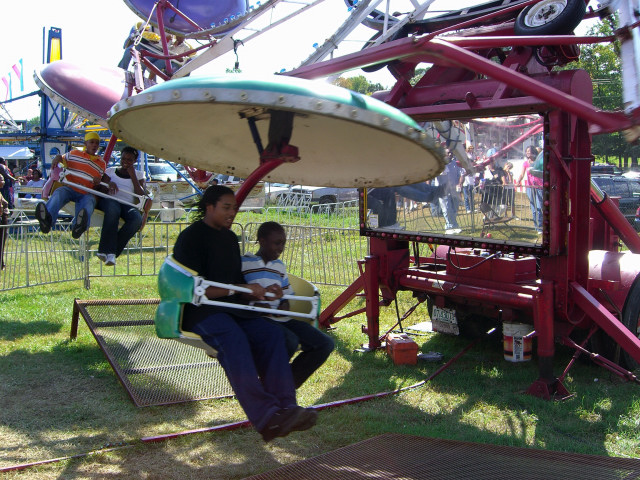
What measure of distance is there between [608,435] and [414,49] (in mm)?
3144

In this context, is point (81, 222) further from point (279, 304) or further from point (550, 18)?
point (550, 18)

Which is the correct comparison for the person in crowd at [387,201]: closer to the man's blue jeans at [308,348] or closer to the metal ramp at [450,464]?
the man's blue jeans at [308,348]

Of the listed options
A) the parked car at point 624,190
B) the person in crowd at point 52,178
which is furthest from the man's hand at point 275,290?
the parked car at point 624,190

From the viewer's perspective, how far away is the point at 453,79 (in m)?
Result: 6.39

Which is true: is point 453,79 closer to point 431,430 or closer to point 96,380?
point 431,430

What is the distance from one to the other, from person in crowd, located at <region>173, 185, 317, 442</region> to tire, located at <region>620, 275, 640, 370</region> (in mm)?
3689

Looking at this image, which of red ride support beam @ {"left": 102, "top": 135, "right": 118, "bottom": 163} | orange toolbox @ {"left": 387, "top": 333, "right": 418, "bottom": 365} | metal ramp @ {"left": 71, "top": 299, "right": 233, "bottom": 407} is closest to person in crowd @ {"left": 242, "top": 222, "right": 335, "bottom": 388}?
metal ramp @ {"left": 71, "top": 299, "right": 233, "bottom": 407}

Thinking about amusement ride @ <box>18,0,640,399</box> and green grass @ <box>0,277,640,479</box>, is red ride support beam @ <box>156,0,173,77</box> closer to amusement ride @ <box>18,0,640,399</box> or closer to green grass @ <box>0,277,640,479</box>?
amusement ride @ <box>18,0,640,399</box>

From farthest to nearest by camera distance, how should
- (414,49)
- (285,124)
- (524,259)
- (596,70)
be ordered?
(596,70) < (524,259) < (414,49) < (285,124)

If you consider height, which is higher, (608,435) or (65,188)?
(65,188)

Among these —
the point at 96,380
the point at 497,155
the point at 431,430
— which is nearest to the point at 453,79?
the point at 497,155

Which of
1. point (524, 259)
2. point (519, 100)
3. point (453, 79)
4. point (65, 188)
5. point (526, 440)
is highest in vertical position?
point (453, 79)

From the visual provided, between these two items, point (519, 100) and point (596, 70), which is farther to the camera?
point (596, 70)

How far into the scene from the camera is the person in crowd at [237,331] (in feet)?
12.3
